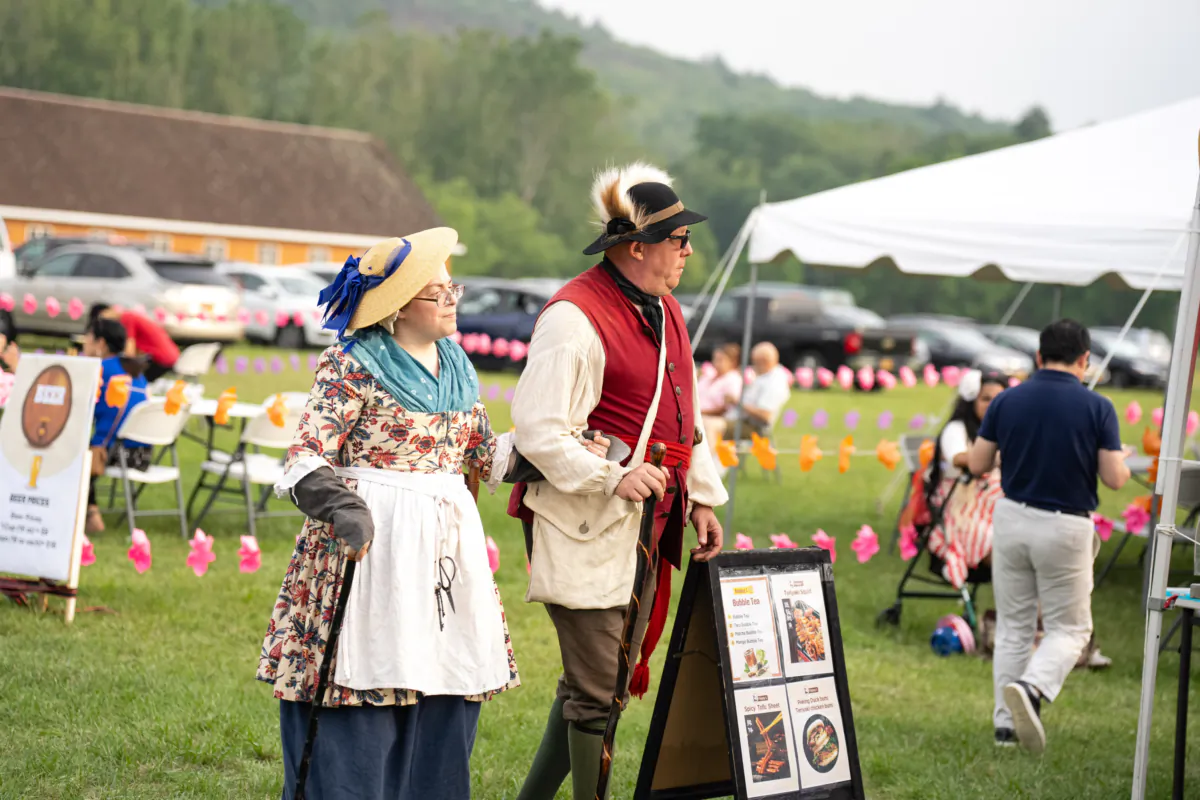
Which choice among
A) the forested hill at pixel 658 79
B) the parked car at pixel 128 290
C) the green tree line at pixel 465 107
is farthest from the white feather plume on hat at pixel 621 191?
the forested hill at pixel 658 79

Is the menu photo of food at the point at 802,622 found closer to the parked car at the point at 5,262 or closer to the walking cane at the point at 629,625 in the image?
the walking cane at the point at 629,625

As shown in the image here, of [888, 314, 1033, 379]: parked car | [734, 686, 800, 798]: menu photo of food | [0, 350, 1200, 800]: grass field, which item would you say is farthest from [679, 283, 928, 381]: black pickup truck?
[734, 686, 800, 798]: menu photo of food

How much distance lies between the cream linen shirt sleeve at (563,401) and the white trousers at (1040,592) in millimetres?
2479

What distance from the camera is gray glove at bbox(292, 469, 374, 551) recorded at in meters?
3.14

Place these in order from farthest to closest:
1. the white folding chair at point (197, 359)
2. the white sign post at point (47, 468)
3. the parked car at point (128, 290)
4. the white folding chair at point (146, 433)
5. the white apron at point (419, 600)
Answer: the parked car at point (128, 290) → the white folding chair at point (197, 359) → the white folding chair at point (146, 433) → the white sign post at point (47, 468) → the white apron at point (419, 600)

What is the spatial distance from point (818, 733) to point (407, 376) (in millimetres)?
1648

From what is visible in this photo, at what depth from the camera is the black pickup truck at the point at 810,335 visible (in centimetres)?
2411

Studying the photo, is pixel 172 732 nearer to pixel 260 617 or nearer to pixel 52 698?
→ pixel 52 698

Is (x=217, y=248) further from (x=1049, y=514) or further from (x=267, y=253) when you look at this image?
(x=1049, y=514)

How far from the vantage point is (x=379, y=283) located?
3393 mm

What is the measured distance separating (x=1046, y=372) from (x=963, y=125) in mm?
164502

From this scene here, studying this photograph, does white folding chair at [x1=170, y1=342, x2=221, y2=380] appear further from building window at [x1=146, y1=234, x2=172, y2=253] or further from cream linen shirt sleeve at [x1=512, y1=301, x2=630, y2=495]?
building window at [x1=146, y1=234, x2=172, y2=253]

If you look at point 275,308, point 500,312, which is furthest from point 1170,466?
point 275,308

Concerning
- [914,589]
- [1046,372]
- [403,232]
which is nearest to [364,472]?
[1046,372]
